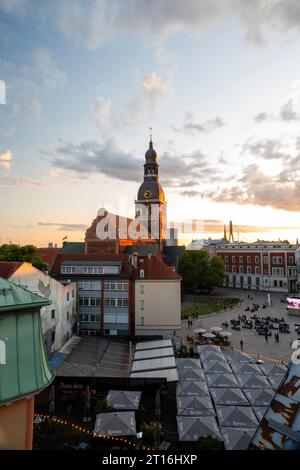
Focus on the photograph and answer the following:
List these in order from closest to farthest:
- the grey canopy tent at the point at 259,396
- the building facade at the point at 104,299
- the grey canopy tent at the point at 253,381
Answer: the grey canopy tent at the point at 259,396 → the grey canopy tent at the point at 253,381 → the building facade at the point at 104,299

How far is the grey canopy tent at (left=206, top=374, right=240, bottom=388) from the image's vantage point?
79.5ft

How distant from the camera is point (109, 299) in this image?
42.0 m

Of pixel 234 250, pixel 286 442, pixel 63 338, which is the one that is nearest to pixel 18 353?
pixel 286 442

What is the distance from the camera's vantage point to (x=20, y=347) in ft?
20.5

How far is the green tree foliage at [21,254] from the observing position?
43844mm

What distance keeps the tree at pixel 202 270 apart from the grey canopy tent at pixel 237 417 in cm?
5801

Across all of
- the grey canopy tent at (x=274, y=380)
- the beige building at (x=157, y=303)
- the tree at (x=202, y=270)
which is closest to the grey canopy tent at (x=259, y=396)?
the grey canopy tent at (x=274, y=380)

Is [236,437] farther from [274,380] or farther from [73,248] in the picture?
[73,248]

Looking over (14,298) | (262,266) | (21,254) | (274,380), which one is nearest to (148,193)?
(262,266)

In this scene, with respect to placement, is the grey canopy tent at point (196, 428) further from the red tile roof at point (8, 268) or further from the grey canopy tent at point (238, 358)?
the red tile roof at point (8, 268)

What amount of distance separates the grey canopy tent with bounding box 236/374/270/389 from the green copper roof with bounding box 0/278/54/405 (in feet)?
67.4

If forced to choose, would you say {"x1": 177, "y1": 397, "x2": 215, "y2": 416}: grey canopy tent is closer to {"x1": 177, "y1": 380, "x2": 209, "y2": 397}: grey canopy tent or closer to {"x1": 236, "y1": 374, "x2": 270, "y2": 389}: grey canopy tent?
{"x1": 177, "y1": 380, "x2": 209, "y2": 397}: grey canopy tent

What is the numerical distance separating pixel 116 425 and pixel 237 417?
671cm
